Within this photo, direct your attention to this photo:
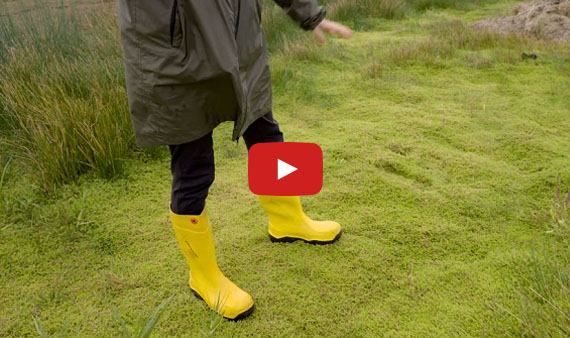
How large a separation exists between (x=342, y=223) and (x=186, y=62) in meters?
1.34

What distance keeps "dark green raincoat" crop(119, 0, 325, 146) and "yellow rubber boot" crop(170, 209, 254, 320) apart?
1.25 ft

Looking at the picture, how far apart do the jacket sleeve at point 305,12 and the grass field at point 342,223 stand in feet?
3.47

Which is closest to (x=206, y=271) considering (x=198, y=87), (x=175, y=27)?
(x=198, y=87)

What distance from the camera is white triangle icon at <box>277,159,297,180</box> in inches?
84.1

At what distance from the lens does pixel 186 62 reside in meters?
1.44

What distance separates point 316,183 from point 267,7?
367cm

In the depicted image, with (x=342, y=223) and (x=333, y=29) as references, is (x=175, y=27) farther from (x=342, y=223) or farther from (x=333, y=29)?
(x=342, y=223)

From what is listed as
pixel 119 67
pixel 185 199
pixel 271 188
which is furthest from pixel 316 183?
pixel 119 67

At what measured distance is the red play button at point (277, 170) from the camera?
2.06m

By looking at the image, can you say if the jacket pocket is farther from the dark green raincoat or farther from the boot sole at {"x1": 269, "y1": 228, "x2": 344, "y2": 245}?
the boot sole at {"x1": 269, "y1": 228, "x2": 344, "y2": 245}

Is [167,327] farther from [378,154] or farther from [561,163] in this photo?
[561,163]

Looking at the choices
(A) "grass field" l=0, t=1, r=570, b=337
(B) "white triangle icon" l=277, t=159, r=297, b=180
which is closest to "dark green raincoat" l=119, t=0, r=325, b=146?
(B) "white triangle icon" l=277, t=159, r=297, b=180

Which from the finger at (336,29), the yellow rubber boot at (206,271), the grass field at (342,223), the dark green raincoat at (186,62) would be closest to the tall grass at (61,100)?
the grass field at (342,223)

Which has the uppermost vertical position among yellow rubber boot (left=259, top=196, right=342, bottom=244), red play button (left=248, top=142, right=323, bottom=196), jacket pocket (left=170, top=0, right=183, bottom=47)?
jacket pocket (left=170, top=0, right=183, bottom=47)
